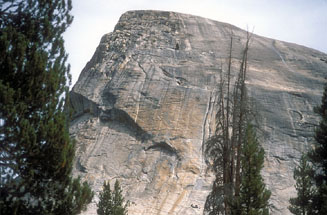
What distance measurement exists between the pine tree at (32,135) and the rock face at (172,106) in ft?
30.4

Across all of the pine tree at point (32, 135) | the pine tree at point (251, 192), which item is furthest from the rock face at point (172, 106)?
the pine tree at point (32, 135)

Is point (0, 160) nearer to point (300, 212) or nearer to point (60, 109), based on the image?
point (60, 109)

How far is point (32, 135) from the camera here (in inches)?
361

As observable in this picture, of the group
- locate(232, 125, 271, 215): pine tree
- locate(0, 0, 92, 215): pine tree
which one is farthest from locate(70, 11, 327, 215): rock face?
locate(0, 0, 92, 215): pine tree

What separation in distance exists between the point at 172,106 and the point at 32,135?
15727mm

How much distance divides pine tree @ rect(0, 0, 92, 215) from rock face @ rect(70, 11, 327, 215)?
9.26 metres

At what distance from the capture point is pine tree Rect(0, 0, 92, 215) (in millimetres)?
9234

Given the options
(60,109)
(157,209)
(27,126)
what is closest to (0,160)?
(27,126)

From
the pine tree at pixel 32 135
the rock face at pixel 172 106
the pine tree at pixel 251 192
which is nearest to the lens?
the pine tree at pixel 32 135

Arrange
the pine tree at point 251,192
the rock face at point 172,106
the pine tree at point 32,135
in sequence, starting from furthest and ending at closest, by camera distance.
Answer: the rock face at point 172,106 → the pine tree at point 251,192 → the pine tree at point 32,135

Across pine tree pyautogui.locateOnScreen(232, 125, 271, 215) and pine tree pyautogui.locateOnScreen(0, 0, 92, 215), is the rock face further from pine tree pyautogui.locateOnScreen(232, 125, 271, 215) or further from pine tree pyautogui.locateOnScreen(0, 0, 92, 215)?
pine tree pyautogui.locateOnScreen(0, 0, 92, 215)

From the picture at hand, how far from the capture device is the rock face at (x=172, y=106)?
2072cm

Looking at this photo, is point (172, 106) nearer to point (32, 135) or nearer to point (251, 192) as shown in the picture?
point (251, 192)

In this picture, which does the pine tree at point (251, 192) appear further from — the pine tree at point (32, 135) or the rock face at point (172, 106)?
the rock face at point (172, 106)
